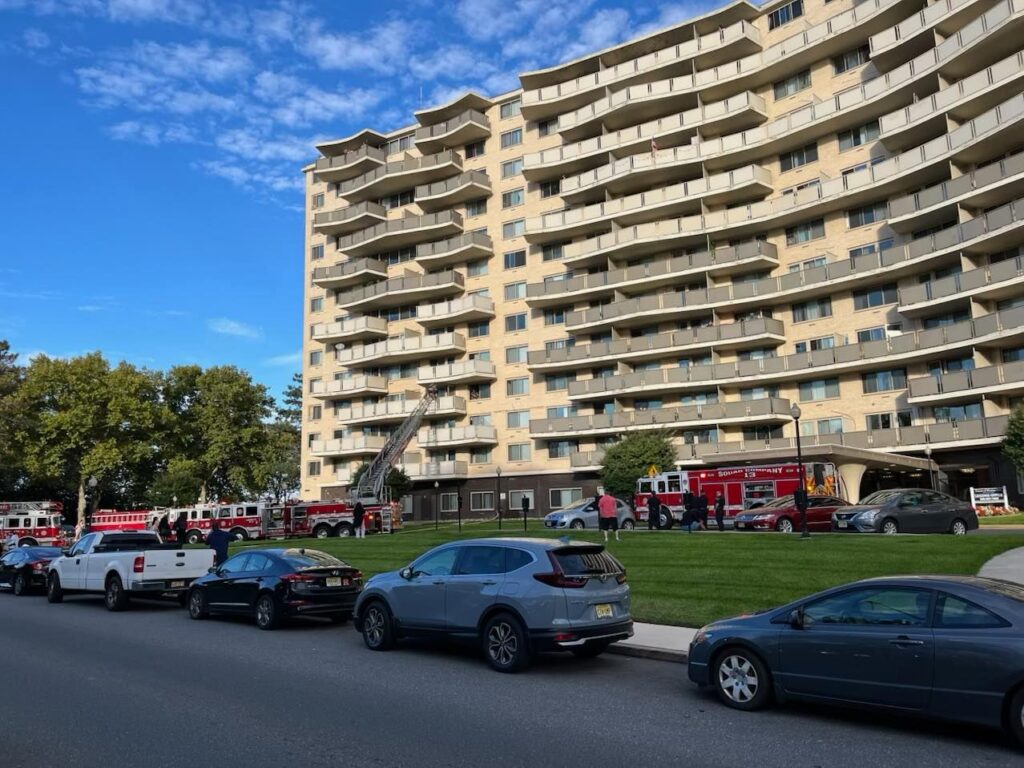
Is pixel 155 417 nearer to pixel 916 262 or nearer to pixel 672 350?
pixel 672 350

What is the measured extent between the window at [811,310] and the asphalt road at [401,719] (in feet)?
131

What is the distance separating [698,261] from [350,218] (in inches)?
1162

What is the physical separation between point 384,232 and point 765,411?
1264 inches

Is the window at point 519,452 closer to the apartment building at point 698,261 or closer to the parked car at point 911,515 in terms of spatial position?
the apartment building at point 698,261

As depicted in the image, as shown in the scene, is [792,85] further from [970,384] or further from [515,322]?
[515,322]

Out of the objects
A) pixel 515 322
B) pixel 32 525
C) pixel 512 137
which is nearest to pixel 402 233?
pixel 512 137

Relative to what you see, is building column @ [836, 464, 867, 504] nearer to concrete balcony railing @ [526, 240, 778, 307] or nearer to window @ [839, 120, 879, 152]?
concrete balcony railing @ [526, 240, 778, 307]

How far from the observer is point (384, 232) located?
63562 millimetres

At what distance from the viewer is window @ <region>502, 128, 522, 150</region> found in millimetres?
61031

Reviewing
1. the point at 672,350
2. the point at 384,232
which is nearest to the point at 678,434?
the point at 672,350

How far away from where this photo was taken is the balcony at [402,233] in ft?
203

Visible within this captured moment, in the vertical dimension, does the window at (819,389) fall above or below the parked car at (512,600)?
above

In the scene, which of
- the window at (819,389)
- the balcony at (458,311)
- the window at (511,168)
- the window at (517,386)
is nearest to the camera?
the window at (819,389)

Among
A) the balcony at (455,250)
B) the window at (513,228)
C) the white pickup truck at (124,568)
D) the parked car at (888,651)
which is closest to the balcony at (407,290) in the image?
the balcony at (455,250)
